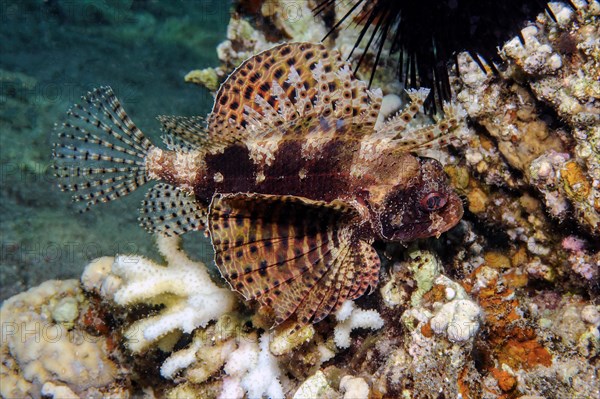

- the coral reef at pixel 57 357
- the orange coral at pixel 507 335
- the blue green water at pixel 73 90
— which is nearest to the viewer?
the orange coral at pixel 507 335

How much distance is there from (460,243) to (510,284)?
2.43 feet

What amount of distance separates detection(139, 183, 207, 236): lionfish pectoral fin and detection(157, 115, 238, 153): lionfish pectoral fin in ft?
1.87

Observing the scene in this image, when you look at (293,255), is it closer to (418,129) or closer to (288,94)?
(418,129)

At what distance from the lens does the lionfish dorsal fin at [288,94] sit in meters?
4.29

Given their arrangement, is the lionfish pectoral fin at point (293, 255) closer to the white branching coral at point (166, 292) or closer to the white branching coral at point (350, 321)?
the white branching coral at point (350, 321)

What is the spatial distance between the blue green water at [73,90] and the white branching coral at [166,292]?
0.51 meters

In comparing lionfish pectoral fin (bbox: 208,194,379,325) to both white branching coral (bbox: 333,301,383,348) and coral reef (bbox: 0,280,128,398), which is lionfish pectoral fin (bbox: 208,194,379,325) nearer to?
white branching coral (bbox: 333,301,383,348)

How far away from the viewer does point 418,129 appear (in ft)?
14.0

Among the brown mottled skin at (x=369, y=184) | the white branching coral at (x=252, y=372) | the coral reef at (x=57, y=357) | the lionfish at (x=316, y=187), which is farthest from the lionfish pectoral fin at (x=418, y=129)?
the coral reef at (x=57, y=357)

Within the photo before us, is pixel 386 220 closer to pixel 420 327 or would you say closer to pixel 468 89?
pixel 420 327

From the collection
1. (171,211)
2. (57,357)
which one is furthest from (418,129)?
(57,357)

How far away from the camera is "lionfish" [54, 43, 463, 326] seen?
4.15 metres

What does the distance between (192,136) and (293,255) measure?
1.90 metres

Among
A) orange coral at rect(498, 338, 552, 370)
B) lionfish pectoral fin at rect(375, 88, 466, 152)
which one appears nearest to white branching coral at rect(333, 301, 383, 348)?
orange coral at rect(498, 338, 552, 370)
